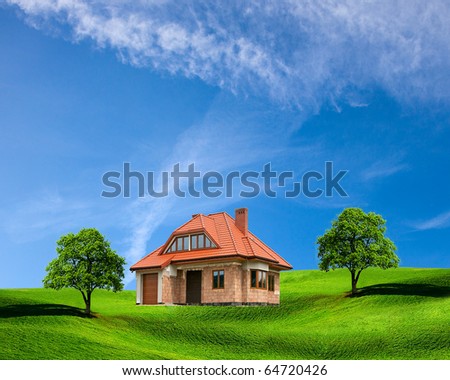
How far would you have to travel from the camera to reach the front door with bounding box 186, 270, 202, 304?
133 feet

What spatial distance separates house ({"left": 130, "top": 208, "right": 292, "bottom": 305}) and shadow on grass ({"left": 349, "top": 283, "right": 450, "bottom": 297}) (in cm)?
712

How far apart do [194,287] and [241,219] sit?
276 inches

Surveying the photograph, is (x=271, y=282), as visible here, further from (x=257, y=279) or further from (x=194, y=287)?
(x=194, y=287)

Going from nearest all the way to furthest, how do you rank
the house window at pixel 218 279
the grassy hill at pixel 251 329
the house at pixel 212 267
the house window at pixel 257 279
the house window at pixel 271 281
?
1. the grassy hill at pixel 251 329
2. the house at pixel 212 267
3. the house window at pixel 218 279
4. the house window at pixel 257 279
5. the house window at pixel 271 281

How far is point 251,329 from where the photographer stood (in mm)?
32031

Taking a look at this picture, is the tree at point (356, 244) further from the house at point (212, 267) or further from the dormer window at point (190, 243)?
the dormer window at point (190, 243)

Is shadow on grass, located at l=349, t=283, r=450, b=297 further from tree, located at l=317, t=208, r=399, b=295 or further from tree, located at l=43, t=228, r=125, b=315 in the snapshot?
tree, located at l=43, t=228, r=125, b=315

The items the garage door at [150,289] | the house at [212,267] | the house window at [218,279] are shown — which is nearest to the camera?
the house at [212,267]

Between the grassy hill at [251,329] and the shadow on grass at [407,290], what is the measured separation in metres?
0.11

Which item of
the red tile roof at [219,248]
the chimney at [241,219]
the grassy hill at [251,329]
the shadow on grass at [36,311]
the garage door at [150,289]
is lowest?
the grassy hill at [251,329]

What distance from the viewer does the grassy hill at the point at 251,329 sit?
2466 cm

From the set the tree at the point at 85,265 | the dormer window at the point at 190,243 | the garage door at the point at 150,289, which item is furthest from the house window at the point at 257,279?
the tree at the point at 85,265

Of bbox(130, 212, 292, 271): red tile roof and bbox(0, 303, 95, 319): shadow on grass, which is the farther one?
bbox(130, 212, 292, 271): red tile roof

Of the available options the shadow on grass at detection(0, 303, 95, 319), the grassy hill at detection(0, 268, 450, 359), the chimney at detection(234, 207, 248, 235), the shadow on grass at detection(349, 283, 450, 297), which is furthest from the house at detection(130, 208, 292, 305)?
the shadow on grass at detection(0, 303, 95, 319)
